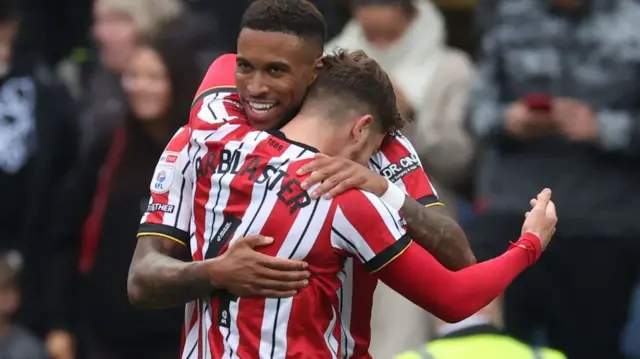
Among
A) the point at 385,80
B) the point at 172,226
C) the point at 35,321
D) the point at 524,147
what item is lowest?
the point at 35,321

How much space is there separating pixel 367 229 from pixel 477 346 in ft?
5.30

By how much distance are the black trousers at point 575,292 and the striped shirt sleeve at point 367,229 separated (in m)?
2.74

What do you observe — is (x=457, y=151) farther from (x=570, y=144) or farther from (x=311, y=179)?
(x=311, y=179)

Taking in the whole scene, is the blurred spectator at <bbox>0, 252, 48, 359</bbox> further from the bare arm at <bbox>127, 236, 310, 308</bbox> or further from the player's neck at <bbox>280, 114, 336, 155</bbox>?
the player's neck at <bbox>280, 114, 336, 155</bbox>

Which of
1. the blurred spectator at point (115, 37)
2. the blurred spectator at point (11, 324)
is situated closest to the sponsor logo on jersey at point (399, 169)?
the blurred spectator at point (11, 324)

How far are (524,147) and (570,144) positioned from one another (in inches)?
8.4

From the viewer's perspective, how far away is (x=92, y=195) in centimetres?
761

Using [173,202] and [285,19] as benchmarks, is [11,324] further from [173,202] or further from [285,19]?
[285,19]

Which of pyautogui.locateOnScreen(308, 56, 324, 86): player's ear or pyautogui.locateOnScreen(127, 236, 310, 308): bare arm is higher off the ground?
pyautogui.locateOnScreen(308, 56, 324, 86): player's ear

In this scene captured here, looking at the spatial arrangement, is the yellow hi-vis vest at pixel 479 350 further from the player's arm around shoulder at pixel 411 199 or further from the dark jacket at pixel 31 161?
the dark jacket at pixel 31 161

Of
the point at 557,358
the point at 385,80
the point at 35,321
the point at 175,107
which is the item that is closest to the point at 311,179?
the point at 385,80

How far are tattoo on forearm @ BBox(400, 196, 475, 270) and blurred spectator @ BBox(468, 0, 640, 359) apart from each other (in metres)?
2.47

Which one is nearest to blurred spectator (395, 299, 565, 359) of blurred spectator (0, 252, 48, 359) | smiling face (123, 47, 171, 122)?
smiling face (123, 47, 171, 122)

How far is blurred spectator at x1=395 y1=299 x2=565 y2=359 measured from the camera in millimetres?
5629
